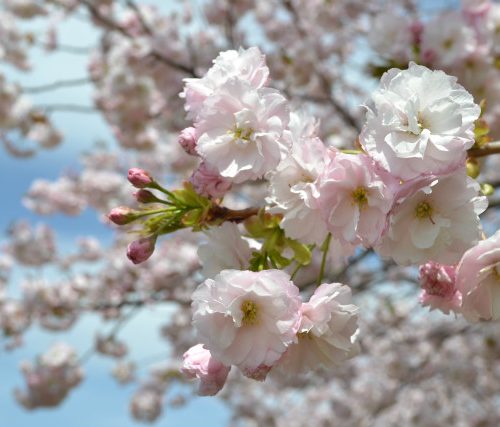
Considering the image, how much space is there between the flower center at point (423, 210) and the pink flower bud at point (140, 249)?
536mm

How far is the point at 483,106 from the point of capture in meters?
1.31

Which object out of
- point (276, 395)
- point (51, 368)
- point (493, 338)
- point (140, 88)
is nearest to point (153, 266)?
point (51, 368)

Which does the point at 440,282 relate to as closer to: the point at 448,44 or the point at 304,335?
the point at 304,335

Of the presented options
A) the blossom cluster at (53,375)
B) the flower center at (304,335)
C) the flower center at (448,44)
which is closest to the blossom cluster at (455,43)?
the flower center at (448,44)

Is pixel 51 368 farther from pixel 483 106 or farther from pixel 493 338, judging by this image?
pixel 483 106

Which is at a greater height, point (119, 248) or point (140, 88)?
point (140, 88)

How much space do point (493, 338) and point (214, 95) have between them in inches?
207

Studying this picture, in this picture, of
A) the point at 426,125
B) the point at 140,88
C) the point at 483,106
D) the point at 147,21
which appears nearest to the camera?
the point at 426,125

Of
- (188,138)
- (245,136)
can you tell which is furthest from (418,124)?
(188,138)

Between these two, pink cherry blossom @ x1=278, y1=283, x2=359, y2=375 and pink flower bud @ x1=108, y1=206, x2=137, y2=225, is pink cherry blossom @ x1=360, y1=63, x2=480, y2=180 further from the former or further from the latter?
pink flower bud @ x1=108, y1=206, x2=137, y2=225

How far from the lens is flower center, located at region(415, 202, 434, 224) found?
1.08 m

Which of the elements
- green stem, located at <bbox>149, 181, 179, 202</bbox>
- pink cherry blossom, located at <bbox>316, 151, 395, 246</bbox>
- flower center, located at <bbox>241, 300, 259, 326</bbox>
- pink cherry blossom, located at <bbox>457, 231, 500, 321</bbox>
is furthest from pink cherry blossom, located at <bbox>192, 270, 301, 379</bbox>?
pink cherry blossom, located at <bbox>457, 231, 500, 321</bbox>

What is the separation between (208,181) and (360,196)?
30cm

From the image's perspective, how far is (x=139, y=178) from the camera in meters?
1.26
